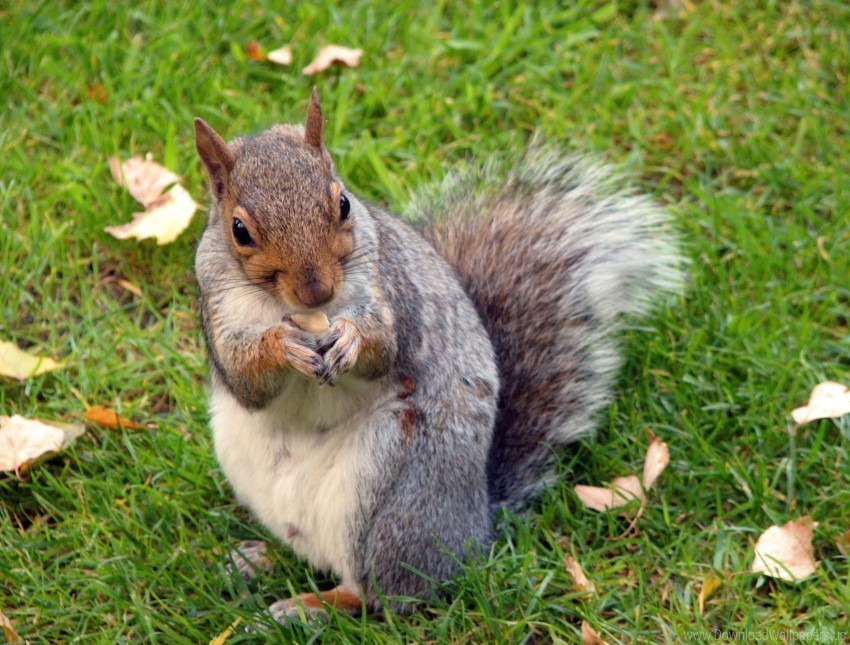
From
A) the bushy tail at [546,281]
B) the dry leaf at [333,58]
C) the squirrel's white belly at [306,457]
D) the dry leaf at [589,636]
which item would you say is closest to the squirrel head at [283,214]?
the squirrel's white belly at [306,457]

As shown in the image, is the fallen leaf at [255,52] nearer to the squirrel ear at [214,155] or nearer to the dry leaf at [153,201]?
the dry leaf at [153,201]

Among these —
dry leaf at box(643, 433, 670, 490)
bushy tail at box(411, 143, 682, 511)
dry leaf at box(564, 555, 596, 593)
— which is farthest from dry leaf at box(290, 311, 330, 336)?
dry leaf at box(643, 433, 670, 490)

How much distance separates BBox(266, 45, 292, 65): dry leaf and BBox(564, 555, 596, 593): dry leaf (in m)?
1.54

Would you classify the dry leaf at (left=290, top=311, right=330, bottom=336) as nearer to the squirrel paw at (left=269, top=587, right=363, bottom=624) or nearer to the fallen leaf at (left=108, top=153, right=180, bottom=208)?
the squirrel paw at (left=269, top=587, right=363, bottom=624)

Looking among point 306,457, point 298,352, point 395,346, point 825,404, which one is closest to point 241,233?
point 298,352

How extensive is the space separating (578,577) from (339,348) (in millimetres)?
621

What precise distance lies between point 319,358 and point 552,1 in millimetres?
1678

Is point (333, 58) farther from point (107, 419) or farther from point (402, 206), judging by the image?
point (107, 419)

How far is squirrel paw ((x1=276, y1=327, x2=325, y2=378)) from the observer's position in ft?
5.60

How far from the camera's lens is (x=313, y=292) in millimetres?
1633

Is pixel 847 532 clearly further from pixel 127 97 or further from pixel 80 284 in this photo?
pixel 127 97

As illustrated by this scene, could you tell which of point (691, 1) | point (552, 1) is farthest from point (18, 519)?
point (691, 1)

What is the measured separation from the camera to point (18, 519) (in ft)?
7.04

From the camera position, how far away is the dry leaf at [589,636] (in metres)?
1.85
